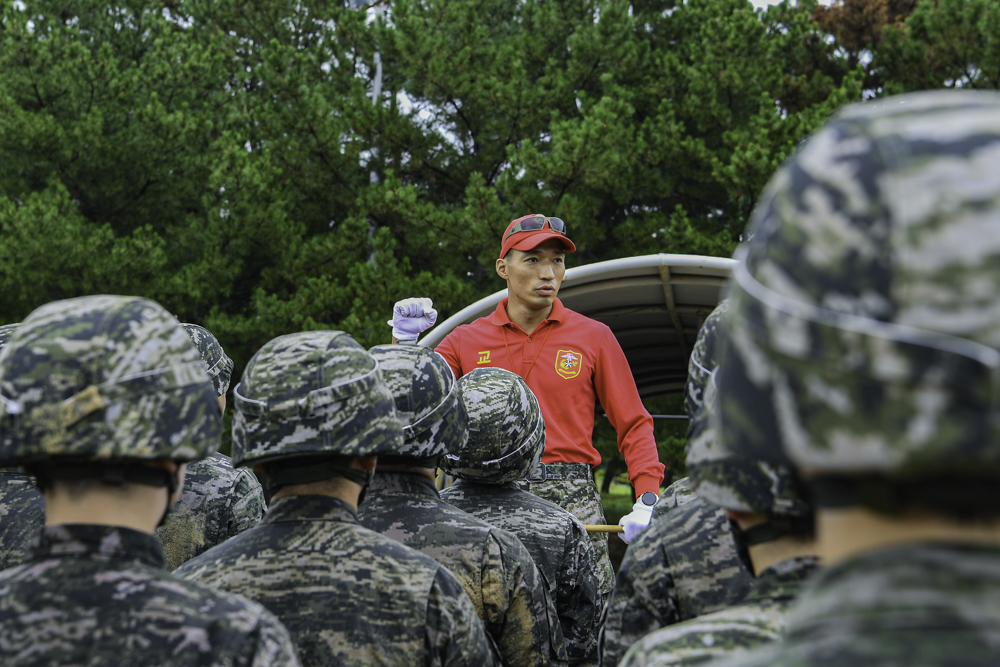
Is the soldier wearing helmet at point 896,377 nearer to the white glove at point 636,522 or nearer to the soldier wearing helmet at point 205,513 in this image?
the soldier wearing helmet at point 205,513

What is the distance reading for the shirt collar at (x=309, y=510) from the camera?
244 centimetres

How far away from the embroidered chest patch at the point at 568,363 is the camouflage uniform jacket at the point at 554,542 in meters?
1.48

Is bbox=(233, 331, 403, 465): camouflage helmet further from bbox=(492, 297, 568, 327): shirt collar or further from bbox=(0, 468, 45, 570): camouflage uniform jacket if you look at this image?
bbox=(492, 297, 568, 327): shirt collar

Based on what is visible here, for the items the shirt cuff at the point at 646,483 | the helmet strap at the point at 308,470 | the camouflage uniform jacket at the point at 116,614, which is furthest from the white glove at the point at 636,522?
the camouflage uniform jacket at the point at 116,614

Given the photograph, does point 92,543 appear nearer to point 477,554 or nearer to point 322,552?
point 322,552

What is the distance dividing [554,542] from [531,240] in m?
2.35

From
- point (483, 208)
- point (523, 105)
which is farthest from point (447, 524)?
point (523, 105)

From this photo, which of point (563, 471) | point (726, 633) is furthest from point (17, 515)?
point (726, 633)

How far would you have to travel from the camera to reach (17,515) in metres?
3.62

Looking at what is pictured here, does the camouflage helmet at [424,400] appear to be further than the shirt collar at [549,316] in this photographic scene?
No

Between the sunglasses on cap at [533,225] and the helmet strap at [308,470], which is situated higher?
the sunglasses on cap at [533,225]

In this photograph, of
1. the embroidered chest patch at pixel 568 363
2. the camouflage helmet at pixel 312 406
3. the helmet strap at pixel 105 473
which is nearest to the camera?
the helmet strap at pixel 105 473

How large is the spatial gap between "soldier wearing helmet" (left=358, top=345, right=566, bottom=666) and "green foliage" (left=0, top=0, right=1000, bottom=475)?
8.92 metres

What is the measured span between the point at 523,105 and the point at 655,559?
1208cm
